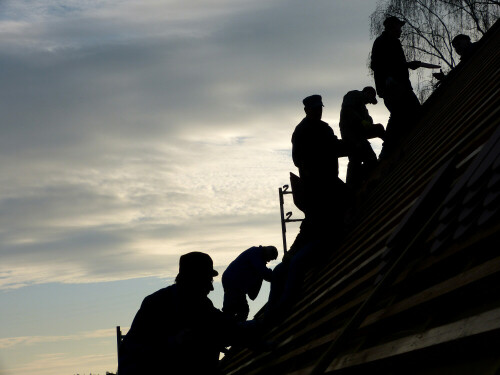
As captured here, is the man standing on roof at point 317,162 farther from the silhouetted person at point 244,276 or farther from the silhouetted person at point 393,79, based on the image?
the silhouetted person at point 393,79

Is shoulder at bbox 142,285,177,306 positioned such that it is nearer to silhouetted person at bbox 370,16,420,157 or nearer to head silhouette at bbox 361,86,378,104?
head silhouette at bbox 361,86,378,104

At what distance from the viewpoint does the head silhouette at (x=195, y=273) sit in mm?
3615

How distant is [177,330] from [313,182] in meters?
2.21

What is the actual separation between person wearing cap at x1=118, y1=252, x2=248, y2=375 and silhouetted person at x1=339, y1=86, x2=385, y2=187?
3.83 metres

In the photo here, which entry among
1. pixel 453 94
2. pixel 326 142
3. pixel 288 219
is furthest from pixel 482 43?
pixel 288 219

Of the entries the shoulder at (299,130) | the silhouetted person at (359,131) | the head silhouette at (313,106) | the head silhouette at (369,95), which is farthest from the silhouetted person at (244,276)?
the head silhouette at (369,95)

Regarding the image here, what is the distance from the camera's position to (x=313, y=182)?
5551mm

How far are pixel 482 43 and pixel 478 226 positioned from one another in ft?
19.7

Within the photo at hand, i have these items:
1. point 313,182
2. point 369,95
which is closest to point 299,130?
point 313,182

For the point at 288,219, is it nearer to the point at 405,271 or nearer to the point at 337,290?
the point at 337,290

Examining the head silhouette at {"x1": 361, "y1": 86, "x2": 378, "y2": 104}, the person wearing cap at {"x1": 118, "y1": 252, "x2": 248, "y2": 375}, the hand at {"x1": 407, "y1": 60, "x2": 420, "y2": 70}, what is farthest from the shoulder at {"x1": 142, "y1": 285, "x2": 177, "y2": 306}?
the hand at {"x1": 407, "y1": 60, "x2": 420, "y2": 70}

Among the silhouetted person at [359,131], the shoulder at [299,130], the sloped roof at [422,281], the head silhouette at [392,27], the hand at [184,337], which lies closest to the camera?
the sloped roof at [422,281]

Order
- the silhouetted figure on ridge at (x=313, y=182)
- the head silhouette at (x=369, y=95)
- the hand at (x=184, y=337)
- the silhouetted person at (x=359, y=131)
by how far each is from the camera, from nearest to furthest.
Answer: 1. the hand at (x=184, y=337)
2. the silhouetted figure on ridge at (x=313, y=182)
3. the silhouetted person at (x=359, y=131)
4. the head silhouette at (x=369, y=95)

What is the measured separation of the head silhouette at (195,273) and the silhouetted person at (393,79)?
4683 millimetres
